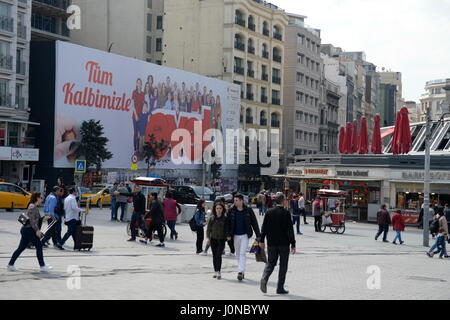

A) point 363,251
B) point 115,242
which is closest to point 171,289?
point 115,242

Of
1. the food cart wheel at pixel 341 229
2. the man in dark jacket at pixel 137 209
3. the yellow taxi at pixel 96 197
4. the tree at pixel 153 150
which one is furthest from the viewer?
the tree at pixel 153 150

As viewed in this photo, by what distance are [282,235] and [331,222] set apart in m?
22.3

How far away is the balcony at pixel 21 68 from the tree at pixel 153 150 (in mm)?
12676

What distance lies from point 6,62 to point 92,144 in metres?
8.77

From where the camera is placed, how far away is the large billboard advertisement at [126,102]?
175ft

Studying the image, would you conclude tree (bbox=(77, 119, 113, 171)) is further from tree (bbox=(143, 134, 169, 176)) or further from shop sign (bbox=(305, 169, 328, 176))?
shop sign (bbox=(305, 169, 328, 176))

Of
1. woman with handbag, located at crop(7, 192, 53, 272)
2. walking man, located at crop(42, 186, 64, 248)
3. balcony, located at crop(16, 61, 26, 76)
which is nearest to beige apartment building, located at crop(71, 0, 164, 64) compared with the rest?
balcony, located at crop(16, 61, 26, 76)

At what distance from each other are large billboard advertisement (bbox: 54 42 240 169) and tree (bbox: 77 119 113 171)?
108cm

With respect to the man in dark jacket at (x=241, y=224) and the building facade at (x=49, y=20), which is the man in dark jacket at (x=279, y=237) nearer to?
the man in dark jacket at (x=241, y=224)

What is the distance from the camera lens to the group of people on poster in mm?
61688

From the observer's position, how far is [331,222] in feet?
112

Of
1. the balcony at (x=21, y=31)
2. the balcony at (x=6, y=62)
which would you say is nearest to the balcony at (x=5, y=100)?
the balcony at (x=6, y=62)

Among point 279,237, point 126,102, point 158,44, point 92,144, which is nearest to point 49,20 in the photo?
point 126,102
